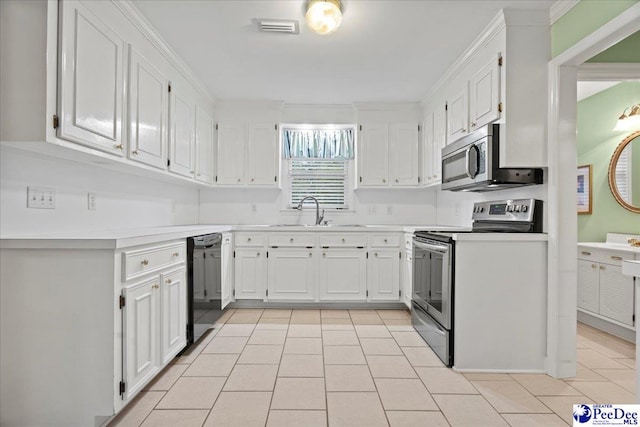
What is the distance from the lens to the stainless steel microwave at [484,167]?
2.54 metres

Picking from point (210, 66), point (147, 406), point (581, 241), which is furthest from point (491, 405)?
point (210, 66)

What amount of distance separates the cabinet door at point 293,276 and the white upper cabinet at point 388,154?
1152 millimetres

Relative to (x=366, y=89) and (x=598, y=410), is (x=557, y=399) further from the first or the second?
(x=366, y=89)

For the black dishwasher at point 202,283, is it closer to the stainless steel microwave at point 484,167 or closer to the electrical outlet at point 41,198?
the electrical outlet at point 41,198

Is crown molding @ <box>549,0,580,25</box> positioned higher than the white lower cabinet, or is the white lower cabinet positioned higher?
crown molding @ <box>549,0,580,25</box>

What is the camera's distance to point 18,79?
5.36 feet

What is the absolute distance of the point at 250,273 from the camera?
400 centimetres

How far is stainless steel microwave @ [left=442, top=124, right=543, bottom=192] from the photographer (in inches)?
99.9

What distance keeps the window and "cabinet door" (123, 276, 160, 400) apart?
106 inches

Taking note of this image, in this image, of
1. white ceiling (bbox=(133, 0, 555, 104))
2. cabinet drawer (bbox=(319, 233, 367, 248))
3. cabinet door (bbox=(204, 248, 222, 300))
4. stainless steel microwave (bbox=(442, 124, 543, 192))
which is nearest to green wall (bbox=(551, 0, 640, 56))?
white ceiling (bbox=(133, 0, 555, 104))

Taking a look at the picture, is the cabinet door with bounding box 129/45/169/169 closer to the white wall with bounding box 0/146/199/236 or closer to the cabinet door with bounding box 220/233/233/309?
the white wall with bounding box 0/146/199/236

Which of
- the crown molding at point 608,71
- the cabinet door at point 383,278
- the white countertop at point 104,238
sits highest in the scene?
the crown molding at point 608,71

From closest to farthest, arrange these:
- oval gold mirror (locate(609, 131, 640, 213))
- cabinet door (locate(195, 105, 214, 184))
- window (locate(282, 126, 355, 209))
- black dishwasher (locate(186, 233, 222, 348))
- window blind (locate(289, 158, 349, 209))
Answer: black dishwasher (locate(186, 233, 222, 348)), oval gold mirror (locate(609, 131, 640, 213)), cabinet door (locate(195, 105, 214, 184)), window (locate(282, 126, 355, 209)), window blind (locate(289, 158, 349, 209))

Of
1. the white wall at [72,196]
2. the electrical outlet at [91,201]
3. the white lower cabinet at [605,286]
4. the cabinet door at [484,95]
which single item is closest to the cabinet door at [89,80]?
the white wall at [72,196]
